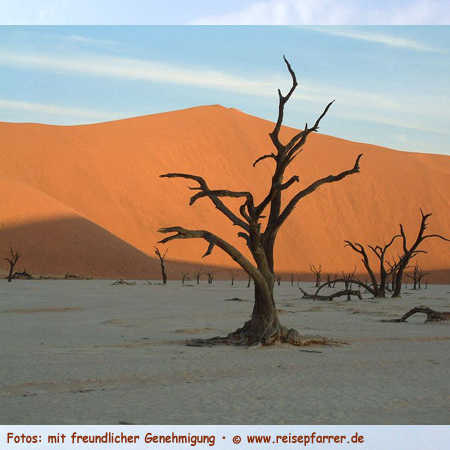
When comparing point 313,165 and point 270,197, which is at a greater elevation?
point 313,165

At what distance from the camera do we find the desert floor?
21.2 feet

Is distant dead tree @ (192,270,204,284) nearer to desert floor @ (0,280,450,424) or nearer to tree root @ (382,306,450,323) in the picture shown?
tree root @ (382,306,450,323)

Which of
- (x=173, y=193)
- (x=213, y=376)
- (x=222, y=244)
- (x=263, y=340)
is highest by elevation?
(x=173, y=193)

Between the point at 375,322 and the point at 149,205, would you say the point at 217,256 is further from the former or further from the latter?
the point at 375,322

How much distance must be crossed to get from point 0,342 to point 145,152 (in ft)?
220

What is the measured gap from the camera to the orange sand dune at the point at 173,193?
53.8 metres

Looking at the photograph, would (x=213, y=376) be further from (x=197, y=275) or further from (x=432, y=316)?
(x=197, y=275)

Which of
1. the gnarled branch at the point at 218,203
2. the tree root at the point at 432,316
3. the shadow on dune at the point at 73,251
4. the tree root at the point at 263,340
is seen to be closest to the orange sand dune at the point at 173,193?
the shadow on dune at the point at 73,251

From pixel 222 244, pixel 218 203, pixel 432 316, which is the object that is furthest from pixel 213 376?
pixel 432 316

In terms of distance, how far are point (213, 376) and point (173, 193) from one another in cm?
6528

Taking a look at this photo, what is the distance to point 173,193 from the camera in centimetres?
7338

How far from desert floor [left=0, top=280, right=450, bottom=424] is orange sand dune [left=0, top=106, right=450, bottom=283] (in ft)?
126

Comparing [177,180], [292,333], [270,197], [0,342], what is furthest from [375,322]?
[177,180]

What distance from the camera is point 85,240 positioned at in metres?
53.9
